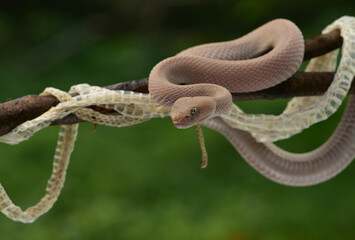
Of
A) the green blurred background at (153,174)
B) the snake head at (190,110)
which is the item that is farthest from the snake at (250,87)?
the green blurred background at (153,174)

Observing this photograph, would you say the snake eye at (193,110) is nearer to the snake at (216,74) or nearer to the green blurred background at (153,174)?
the snake at (216,74)

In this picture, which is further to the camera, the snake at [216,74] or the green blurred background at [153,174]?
the green blurred background at [153,174]

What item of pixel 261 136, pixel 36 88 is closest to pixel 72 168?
pixel 36 88

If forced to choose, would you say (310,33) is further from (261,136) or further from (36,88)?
(261,136)

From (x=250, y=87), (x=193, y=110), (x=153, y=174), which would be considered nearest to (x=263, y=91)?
(x=250, y=87)

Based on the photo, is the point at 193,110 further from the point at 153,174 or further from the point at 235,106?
the point at 153,174

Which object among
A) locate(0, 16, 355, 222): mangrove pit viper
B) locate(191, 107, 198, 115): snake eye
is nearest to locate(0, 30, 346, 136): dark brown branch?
locate(0, 16, 355, 222): mangrove pit viper

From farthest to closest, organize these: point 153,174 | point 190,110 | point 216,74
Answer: point 153,174
point 216,74
point 190,110
